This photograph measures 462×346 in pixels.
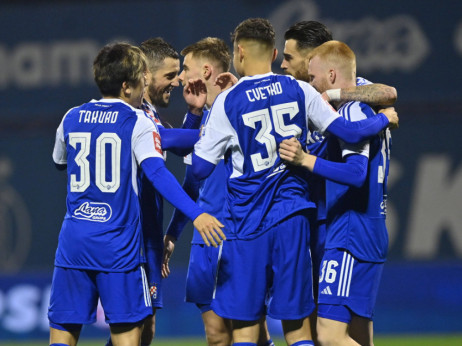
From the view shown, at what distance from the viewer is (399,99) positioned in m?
9.92

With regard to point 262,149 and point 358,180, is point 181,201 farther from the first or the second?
point 358,180

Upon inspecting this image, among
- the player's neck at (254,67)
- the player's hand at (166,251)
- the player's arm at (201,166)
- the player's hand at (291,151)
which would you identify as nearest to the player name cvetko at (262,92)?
the player's neck at (254,67)

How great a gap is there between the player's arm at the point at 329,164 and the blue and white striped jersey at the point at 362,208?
11 cm

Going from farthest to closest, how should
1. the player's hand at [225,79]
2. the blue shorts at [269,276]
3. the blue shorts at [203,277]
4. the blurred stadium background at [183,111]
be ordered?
the blurred stadium background at [183,111] → the blue shorts at [203,277] → the player's hand at [225,79] → the blue shorts at [269,276]

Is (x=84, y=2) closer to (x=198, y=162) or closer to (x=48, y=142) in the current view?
(x=48, y=142)

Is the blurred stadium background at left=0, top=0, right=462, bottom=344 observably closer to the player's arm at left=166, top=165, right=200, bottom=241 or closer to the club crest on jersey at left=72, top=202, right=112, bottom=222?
the player's arm at left=166, top=165, right=200, bottom=241

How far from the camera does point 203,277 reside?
194 inches

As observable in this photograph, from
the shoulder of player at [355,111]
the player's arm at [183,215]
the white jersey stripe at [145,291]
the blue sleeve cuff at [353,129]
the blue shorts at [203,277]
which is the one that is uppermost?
the shoulder of player at [355,111]

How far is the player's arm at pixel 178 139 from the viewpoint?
14.8ft

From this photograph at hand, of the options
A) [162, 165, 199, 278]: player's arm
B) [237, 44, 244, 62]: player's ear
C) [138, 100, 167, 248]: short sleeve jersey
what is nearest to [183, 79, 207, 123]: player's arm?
[162, 165, 199, 278]: player's arm

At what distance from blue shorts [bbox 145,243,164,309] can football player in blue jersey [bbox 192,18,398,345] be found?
59 cm

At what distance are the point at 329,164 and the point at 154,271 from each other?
121cm

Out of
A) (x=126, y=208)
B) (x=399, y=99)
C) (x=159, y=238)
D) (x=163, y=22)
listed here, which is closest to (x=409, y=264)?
(x=399, y=99)

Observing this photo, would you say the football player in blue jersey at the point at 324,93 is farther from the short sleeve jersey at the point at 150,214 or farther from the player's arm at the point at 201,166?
the short sleeve jersey at the point at 150,214
